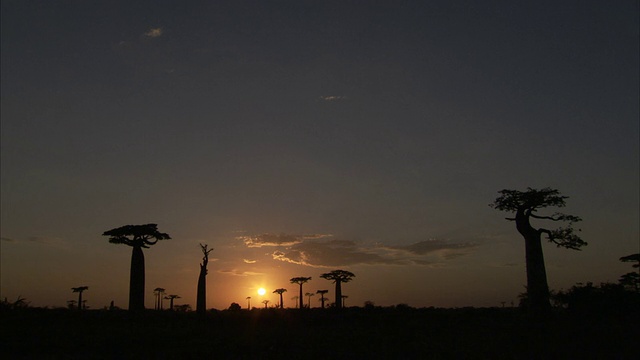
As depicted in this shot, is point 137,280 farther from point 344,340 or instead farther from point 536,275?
point 536,275

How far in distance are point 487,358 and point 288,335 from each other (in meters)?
9.37

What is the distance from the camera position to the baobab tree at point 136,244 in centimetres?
3544

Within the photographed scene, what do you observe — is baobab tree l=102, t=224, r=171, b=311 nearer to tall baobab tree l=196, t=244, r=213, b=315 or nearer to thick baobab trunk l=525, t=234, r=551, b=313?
tall baobab tree l=196, t=244, r=213, b=315

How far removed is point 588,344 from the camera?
1739cm

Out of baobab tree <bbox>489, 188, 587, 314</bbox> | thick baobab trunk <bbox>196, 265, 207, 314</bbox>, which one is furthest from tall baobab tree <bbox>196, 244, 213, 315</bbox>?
baobab tree <bbox>489, 188, 587, 314</bbox>

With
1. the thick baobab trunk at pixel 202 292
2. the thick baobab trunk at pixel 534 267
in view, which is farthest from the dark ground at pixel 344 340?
the thick baobab trunk at pixel 202 292

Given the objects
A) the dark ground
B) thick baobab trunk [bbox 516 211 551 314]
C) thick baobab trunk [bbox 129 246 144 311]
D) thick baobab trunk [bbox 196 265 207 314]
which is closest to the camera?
the dark ground

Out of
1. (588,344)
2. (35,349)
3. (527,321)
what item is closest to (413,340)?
(588,344)

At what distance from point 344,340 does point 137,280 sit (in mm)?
21158

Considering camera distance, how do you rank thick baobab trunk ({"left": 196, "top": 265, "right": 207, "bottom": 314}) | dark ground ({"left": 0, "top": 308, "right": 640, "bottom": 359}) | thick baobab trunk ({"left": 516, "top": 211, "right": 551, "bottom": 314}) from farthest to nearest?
thick baobab trunk ({"left": 196, "top": 265, "right": 207, "bottom": 314}), thick baobab trunk ({"left": 516, "top": 211, "right": 551, "bottom": 314}), dark ground ({"left": 0, "top": 308, "right": 640, "bottom": 359})

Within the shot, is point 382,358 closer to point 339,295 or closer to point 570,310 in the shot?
point 570,310

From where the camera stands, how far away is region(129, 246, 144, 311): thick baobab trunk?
3525 cm

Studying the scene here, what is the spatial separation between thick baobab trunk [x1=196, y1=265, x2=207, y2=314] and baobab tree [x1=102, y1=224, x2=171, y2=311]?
4.06 meters

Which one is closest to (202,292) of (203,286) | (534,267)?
(203,286)
